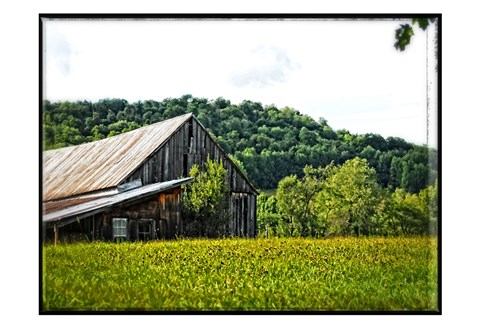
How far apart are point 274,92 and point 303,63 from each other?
15.2 inches

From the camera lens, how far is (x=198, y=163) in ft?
29.1

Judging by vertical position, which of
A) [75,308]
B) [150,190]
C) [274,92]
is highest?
[274,92]

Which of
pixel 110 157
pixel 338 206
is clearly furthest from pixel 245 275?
pixel 110 157

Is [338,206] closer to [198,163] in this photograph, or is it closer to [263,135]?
[263,135]

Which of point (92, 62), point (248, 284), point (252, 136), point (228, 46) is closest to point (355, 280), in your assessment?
point (248, 284)

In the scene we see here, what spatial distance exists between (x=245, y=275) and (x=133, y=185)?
137 cm

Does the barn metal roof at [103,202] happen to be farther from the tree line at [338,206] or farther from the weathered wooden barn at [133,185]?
the tree line at [338,206]

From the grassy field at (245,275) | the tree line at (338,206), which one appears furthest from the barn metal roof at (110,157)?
the tree line at (338,206)

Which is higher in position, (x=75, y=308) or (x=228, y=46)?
(x=228, y=46)

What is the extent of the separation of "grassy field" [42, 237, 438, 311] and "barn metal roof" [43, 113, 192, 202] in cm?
61

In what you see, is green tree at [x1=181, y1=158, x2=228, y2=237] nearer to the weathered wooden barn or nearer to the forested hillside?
the weathered wooden barn

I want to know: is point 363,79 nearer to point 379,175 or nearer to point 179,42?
point 379,175

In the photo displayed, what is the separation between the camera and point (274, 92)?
8.80m

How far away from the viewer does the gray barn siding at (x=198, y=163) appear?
28.8 feet
